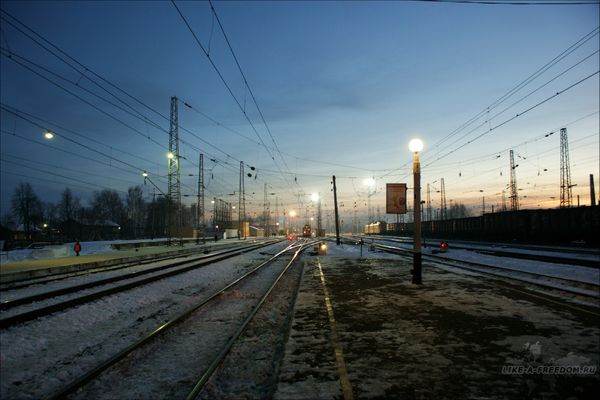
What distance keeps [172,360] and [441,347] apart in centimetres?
479

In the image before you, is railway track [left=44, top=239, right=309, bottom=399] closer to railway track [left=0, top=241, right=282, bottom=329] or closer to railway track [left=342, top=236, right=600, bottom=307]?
railway track [left=0, top=241, right=282, bottom=329]

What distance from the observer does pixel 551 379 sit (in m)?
5.61

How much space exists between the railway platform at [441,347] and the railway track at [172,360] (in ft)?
4.44

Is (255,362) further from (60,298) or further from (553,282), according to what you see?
(553,282)

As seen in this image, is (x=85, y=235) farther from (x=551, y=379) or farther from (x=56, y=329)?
(x=551, y=379)

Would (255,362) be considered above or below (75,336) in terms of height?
above

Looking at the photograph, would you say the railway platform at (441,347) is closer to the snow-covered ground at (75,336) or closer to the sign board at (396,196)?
the snow-covered ground at (75,336)

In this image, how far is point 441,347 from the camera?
705 centimetres

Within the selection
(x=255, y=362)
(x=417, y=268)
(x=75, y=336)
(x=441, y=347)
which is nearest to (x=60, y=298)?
(x=75, y=336)

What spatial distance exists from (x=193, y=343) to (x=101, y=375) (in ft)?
6.70

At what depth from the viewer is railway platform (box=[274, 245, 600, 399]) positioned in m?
5.32

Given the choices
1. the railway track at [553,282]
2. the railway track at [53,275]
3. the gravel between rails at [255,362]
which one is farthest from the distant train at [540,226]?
the railway track at [53,275]

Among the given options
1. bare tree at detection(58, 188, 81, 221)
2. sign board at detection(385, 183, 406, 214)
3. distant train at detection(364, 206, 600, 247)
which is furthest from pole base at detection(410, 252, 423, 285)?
bare tree at detection(58, 188, 81, 221)

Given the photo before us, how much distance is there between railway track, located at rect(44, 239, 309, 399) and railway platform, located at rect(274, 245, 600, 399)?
135cm
